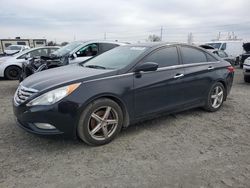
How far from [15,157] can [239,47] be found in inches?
790

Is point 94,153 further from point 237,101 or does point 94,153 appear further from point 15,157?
point 237,101

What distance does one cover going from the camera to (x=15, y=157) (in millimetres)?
3580

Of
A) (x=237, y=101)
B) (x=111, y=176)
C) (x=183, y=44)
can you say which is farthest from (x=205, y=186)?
(x=237, y=101)

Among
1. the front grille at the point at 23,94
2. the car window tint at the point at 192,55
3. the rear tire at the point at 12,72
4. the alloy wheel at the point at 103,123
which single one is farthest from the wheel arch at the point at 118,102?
the rear tire at the point at 12,72

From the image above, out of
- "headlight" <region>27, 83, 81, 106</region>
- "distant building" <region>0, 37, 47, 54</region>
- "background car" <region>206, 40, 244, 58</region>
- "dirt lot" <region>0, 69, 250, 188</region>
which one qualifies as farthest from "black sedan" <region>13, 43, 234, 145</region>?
"distant building" <region>0, 37, 47, 54</region>

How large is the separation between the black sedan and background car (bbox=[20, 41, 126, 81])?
279cm

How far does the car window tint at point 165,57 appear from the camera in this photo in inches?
181

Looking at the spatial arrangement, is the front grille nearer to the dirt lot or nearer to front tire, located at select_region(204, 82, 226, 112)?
the dirt lot

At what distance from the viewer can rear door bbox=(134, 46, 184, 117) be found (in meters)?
4.28

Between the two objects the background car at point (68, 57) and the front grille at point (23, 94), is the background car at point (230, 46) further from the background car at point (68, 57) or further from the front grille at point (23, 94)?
the front grille at point (23, 94)

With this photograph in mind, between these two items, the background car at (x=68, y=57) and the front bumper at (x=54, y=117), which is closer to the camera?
the front bumper at (x=54, y=117)

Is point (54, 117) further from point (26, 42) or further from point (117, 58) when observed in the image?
point (26, 42)

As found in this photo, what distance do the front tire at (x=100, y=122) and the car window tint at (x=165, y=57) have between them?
1.06m

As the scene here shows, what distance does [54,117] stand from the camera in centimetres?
357
